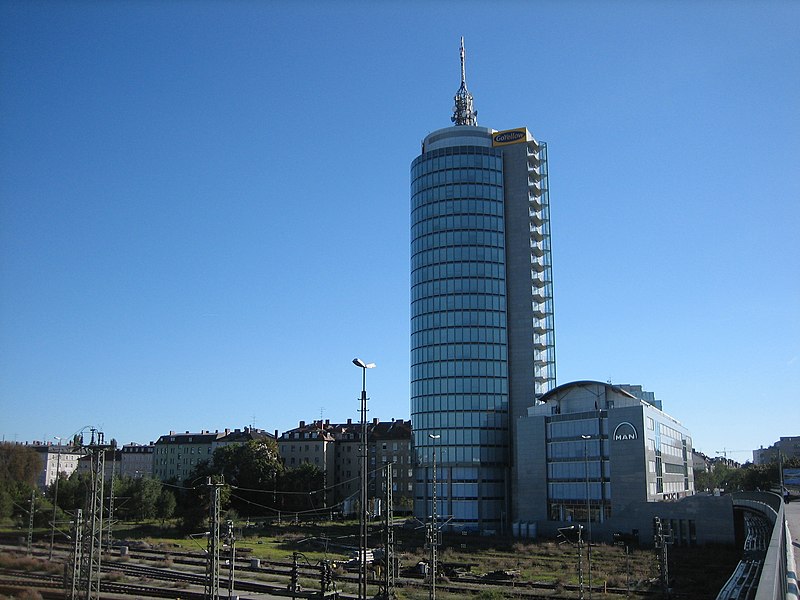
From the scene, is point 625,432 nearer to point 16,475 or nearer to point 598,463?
point 598,463

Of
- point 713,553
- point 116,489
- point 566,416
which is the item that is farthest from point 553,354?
point 116,489

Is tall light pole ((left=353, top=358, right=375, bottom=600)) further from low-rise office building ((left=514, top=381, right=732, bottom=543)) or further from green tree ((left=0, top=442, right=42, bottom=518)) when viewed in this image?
green tree ((left=0, top=442, right=42, bottom=518))

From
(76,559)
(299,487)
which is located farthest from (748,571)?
(299,487)

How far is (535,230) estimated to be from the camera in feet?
419

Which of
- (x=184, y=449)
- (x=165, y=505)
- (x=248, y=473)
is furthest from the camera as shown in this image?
(x=184, y=449)

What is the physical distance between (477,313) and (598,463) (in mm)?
37606

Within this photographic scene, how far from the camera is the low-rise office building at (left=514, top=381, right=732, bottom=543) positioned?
8769 cm

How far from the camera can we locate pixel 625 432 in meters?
89.9

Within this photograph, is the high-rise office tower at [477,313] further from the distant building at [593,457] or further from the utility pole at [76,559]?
the utility pole at [76,559]

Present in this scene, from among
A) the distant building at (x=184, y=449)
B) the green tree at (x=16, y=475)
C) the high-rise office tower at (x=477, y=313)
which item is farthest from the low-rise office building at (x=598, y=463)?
the distant building at (x=184, y=449)

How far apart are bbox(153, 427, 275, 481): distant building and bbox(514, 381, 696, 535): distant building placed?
95673 millimetres

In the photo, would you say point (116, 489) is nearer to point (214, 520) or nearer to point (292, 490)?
point (292, 490)

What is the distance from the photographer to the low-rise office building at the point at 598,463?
87688 mm

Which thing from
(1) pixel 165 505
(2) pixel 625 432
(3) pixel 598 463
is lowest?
(1) pixel 165 505
